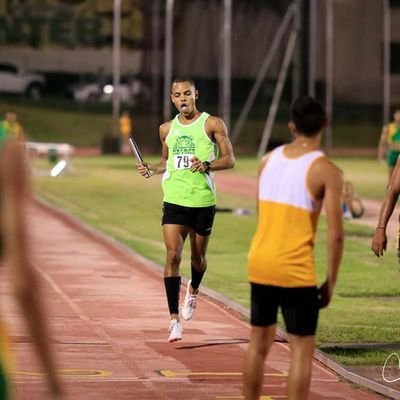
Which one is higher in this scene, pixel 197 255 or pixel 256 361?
pixel 256 361

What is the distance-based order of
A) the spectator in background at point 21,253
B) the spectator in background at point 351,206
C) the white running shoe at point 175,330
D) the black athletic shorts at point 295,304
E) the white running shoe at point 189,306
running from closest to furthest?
the spectator in background at point 21,253, the black athletic shorts at point 295,304, the white running shoe at point 175,330, the white running shoe at point 189,306, the spectator in background at point 351,206

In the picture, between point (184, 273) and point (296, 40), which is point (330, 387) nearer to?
point (184, 273)

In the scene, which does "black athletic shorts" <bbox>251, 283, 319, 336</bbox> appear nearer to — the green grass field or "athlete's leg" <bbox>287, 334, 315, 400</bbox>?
"athlete's leg" <bbox>287, 334, 315, 400</bbox>

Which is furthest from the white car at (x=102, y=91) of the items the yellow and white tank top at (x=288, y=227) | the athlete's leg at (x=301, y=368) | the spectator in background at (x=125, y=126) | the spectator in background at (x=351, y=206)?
the athlete's leg at (x=301, y=368)

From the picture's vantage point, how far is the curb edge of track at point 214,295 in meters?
10.7

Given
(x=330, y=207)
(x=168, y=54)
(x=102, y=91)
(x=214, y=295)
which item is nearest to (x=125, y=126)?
(x=168, y=54)

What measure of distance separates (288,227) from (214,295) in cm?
808

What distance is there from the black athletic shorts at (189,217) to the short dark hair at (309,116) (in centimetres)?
478

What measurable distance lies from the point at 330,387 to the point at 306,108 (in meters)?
3.20

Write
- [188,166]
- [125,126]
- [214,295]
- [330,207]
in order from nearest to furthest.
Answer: [330,207], [188,166], [214,295], [125,126]

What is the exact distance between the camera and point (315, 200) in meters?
8.22

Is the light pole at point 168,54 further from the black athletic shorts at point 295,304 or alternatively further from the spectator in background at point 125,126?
the black athletic shorts at point 295,304

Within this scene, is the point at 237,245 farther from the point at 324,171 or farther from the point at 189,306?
the point at 324,171

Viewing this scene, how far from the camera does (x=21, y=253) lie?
4809 mm
